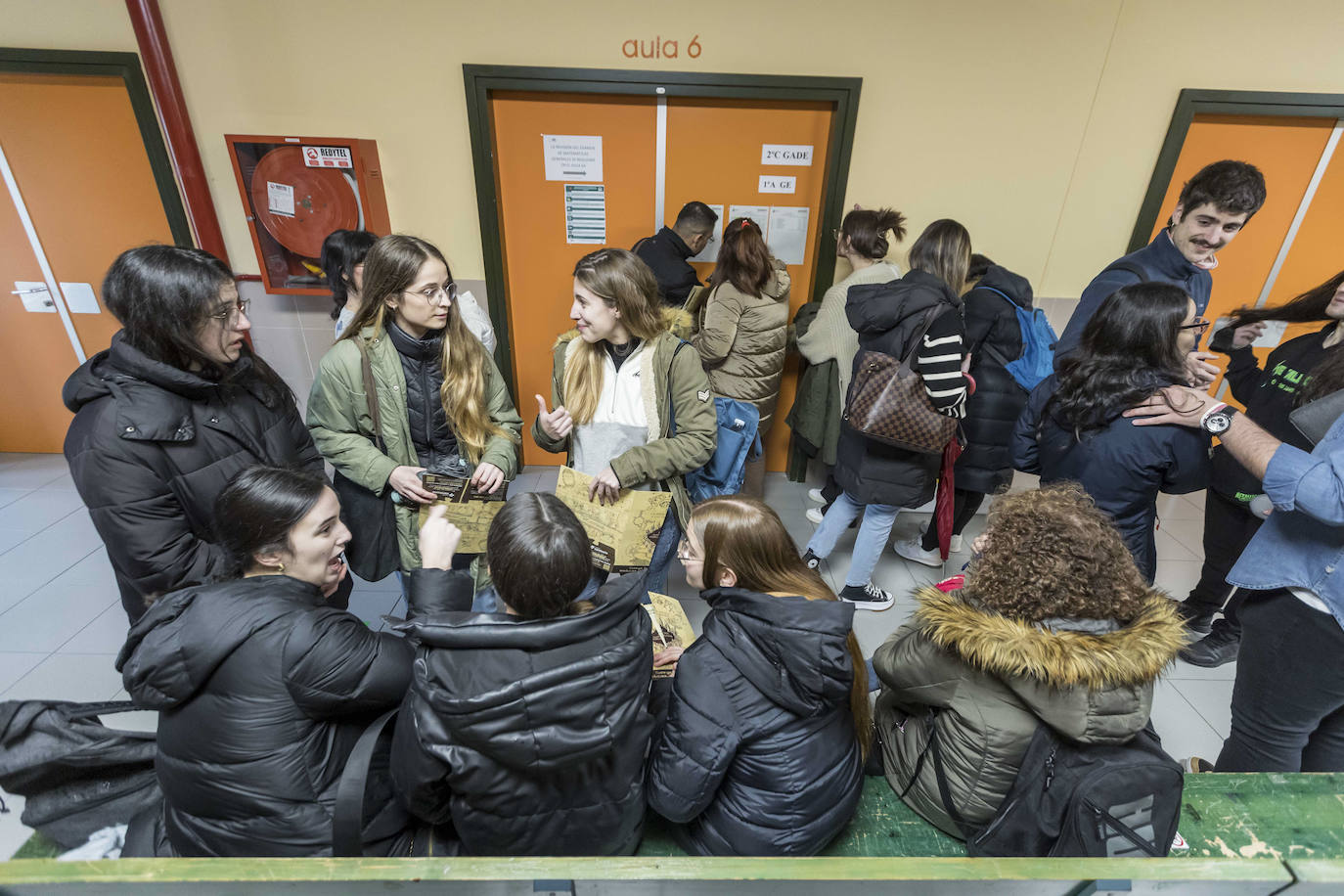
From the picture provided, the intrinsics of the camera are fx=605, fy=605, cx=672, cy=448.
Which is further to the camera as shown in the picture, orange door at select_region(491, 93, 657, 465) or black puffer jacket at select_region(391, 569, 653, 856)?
orange door at select_region(491, 93, 657, 465)

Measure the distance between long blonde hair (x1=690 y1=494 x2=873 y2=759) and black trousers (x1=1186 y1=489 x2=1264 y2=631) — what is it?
2.17 metres

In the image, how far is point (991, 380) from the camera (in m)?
2.95

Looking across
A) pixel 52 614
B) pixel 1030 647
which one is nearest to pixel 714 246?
pixel 1030 647

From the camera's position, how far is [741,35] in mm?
3100

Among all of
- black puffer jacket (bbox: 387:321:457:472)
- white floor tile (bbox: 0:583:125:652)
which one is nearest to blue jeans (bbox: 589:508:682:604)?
black puffer jacket (bbox: 387:321:457:472)

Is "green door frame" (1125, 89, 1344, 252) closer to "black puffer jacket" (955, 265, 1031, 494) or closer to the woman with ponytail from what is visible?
"black puffer jacket" (955, 265, 1031, 494)

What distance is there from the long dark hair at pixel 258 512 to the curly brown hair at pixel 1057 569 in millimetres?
1542

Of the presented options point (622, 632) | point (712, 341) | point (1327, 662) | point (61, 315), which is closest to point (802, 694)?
point (622, 632)

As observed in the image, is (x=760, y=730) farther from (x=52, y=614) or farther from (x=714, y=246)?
(x=52, y=614)

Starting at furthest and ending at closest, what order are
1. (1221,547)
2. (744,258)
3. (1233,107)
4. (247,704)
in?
(1233,107)
(744,258)
(1221,547)
(247,704)

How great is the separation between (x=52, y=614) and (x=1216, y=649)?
5.17 m

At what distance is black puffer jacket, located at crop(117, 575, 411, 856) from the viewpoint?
43.2 inches

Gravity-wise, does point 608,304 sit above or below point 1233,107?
below

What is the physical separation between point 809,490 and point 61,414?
5022 mm
